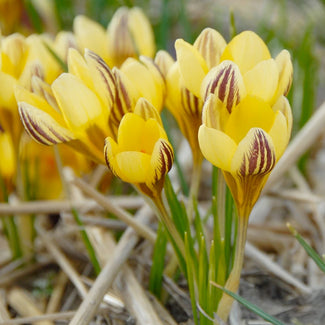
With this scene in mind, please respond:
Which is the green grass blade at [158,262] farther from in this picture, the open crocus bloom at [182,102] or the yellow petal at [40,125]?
the yellow petal at [40,125]

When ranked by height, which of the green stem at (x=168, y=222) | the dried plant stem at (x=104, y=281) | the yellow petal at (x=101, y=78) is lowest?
the dried plant stem at (x=104, y=281)

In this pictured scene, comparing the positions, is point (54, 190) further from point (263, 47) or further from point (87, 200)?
point (263, 47)

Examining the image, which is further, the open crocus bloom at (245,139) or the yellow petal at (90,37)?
the yellow petal at (90,37)

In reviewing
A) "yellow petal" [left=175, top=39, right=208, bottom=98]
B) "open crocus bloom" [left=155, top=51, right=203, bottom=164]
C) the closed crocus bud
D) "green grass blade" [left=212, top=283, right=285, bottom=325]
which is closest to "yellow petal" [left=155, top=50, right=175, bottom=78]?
"open crocus bloom" [left=155, top=51, right=203, bottom=164]

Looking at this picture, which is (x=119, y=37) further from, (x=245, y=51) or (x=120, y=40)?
(x=245, y=51)

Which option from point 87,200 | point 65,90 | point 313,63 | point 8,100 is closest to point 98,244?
point 87,200

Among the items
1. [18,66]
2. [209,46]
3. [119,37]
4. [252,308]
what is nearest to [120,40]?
[119,37]

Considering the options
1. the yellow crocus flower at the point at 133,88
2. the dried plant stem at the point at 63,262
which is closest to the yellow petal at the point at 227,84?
the yellow crocus flower at the point at 133,88

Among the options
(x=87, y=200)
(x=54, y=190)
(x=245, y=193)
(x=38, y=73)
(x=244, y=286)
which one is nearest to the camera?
(x=245, y=193)

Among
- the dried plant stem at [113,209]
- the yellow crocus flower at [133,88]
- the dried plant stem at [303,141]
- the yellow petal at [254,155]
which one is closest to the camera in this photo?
the yellow petal at [254,155]
